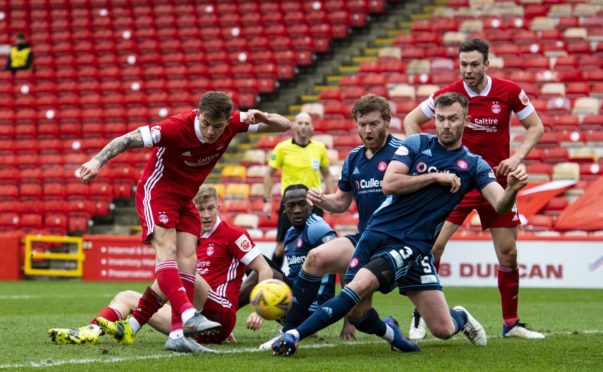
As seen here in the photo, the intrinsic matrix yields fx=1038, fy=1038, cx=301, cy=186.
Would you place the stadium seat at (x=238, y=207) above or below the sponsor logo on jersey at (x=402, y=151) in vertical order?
below

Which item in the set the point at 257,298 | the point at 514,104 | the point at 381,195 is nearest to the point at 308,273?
the point at 257,298

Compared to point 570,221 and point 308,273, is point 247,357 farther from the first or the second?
point 570,221

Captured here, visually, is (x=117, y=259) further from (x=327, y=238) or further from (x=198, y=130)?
(x=198, y=130)

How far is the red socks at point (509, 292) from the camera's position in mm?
8742

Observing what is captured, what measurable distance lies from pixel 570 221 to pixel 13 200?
1113 centimetres

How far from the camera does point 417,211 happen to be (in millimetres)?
7195

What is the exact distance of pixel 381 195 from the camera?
25.5 feet

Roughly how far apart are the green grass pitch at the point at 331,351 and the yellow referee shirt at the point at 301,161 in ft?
7.96

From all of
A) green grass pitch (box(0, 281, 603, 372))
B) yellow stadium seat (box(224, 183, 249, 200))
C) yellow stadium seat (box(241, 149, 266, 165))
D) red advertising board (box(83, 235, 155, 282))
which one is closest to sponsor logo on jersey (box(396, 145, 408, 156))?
green grass pitch (box(0, 281, 603, 372))

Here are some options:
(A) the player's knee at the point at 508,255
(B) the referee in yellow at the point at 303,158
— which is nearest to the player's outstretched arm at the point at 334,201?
(A) the player's knee at the point at 508,255

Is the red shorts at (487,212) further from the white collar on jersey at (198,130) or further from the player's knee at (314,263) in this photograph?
the white collar on jersey at (198,130)

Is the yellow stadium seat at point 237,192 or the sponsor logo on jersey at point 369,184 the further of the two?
the yellow stadium seat at point 237,192

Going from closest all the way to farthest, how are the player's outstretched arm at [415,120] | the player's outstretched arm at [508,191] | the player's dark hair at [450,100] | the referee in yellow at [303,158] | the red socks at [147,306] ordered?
1. the player's outstretched arm at [508,191]
2. the player's dark hair at [450,100]
3. the red socks at [147,306]
4. the player's outstretched arm at [415,120]
5. the referee in yellow at [303,158]

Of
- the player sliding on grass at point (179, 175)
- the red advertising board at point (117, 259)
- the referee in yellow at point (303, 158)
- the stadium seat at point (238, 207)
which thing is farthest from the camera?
the stadium seat at point (238, 207)
